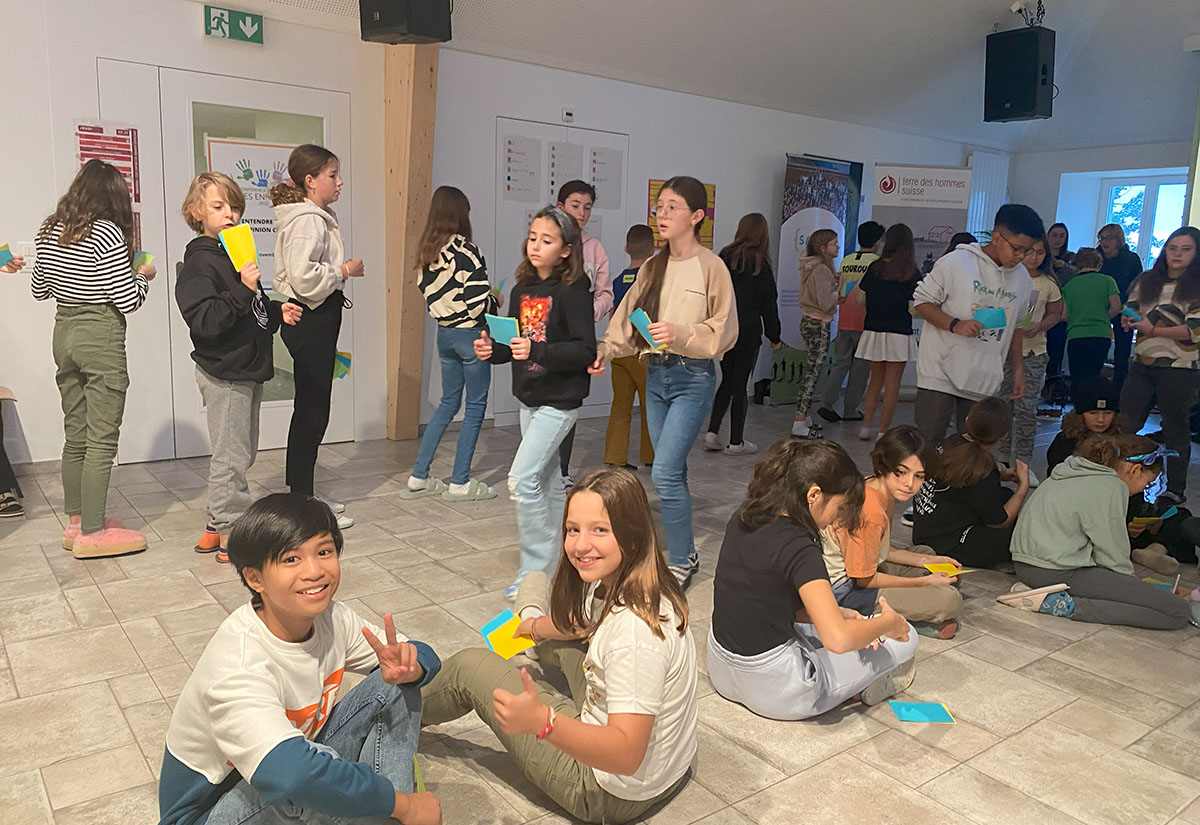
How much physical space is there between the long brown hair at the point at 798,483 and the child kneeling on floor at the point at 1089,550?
1.44m

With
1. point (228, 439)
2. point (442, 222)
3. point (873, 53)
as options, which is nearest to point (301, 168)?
point (442, 222)

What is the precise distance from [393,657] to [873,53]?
738cm

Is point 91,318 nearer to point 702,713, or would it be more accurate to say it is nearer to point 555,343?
point 555,343

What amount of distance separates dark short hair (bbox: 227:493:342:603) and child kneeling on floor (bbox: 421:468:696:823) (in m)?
0.45

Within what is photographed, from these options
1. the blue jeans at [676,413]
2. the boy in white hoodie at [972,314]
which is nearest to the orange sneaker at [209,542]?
the blue jeans at [676,413]

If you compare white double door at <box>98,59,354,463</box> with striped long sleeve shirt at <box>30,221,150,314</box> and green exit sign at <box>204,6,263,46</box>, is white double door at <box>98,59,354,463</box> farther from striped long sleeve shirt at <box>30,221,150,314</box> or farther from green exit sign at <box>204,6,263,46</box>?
striped long sleeve shirt at <box>30,221,150,314</box>

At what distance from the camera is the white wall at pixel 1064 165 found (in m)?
9.29

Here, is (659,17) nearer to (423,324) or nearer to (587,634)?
(423,324)

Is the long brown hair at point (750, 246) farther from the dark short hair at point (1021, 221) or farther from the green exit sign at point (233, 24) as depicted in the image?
the green exit sign at point (233, 24)

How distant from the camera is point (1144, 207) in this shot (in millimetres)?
10117

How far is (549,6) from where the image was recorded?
6074 millimetres

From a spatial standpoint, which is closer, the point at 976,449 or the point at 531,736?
the point at 531,736

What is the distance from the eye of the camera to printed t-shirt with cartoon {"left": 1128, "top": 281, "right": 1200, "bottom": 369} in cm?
466

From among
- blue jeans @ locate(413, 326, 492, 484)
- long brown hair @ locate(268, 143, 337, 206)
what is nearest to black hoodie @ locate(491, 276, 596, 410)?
long brown hair @ locate(268, 143, 337, 206)
